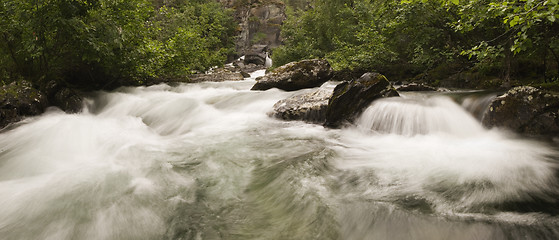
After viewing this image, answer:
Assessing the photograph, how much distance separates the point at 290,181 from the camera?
323 centimetres

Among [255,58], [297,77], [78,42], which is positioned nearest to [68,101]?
[78,42]

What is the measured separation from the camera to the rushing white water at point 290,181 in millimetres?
2318

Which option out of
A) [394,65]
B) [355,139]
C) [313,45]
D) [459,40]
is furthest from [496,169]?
[313,45]

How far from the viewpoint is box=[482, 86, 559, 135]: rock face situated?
4.09 m

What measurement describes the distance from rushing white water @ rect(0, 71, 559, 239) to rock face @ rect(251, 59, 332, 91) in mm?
3948

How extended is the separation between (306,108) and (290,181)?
12.1 feet

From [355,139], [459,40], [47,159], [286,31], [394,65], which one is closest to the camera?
[47,159]

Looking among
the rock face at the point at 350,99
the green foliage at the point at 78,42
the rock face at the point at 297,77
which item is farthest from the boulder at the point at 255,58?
the rock face at the point at 350,99

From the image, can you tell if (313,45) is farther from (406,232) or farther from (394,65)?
(406,232)

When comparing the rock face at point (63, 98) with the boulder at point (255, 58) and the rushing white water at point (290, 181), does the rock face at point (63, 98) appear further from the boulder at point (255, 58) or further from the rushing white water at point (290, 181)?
the boulder at point (255, 58)

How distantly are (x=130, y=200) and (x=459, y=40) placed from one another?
1046 centimetres

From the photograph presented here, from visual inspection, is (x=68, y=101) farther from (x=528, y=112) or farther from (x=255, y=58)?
(x=255, y=58)

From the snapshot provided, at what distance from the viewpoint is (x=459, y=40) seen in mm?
8727

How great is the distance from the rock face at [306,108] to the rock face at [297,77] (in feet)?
8.09
